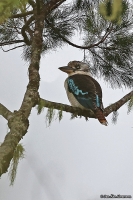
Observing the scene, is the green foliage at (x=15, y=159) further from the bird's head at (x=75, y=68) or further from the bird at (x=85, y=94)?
the bird's head at (x=75, y=68)

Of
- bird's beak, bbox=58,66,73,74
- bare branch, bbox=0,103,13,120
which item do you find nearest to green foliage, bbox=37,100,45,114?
bare branch, bbox=0,103,13,120

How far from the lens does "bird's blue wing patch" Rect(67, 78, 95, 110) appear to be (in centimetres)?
162

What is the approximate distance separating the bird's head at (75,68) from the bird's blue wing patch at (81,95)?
28 cm

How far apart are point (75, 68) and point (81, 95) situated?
0.52 metres

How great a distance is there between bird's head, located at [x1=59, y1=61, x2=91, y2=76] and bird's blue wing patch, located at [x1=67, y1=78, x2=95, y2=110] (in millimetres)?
283

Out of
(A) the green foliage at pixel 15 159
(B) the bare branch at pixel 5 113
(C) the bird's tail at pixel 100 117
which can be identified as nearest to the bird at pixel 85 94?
(C) the bird's tail at pixel 100 117

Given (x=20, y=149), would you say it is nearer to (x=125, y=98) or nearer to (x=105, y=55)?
(x=125, y=98)

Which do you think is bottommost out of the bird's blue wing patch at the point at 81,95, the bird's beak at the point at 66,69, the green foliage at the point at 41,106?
the green foliage at the point at 41,106

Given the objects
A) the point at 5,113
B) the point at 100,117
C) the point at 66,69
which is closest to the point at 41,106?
the point at 5,113

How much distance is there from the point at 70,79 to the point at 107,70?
0.56 metres

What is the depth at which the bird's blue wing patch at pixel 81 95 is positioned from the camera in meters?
1.62

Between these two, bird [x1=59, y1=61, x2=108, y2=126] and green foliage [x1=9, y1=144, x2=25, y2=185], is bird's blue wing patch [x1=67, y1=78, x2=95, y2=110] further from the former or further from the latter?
green foliage [x1=9, y1=144, x2=25, y2=185]

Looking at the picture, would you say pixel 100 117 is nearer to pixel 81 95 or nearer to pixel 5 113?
pixel 81 95

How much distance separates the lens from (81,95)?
5.57 feet
